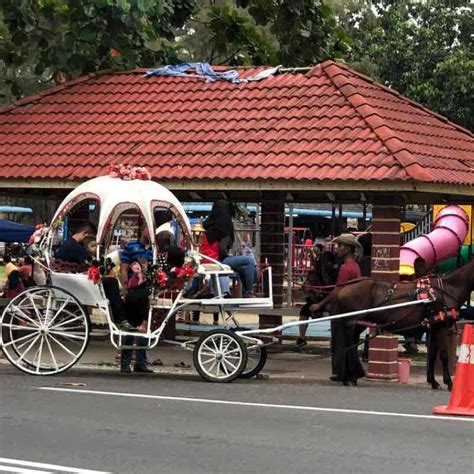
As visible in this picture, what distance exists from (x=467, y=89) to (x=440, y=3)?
15.4 ft

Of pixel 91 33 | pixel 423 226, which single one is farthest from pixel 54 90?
pixel 423 226

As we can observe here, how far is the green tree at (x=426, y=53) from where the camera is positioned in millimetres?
39000

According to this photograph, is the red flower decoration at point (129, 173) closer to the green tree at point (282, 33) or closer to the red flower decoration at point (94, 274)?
the red flower decoration at point (94, 274)

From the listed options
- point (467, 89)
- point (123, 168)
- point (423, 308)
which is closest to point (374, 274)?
point (423, 308)

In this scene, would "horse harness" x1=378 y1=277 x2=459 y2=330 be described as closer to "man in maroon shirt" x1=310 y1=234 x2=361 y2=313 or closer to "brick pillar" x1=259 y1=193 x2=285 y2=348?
"man in maroon shirt" x1=310 y1=234 x2=361 y2=313

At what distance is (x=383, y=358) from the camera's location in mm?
15172

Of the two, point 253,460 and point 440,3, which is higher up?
point 440,3

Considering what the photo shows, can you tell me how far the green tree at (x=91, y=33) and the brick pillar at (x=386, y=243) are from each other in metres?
6.02

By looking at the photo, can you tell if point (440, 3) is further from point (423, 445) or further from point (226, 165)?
point (423, 445)

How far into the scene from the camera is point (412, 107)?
60.8ft

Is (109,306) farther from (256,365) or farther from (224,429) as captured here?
(224,429)

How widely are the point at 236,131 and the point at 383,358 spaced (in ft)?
13.9

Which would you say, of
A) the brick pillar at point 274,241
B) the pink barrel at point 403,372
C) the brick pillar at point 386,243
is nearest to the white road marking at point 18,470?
the pink barrel at point 403,372

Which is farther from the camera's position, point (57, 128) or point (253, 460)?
point (57, 128)
